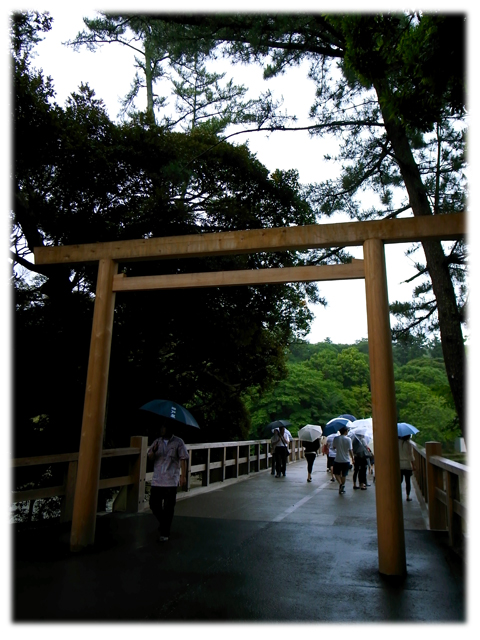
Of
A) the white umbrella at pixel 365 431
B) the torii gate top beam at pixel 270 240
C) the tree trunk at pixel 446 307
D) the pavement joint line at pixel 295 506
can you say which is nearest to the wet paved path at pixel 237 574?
the pavement joint line at pixel 295 506

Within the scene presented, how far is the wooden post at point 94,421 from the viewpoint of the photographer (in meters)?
5.24

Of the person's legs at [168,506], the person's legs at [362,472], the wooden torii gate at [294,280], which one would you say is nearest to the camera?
the wooden torii gate at [294,280]

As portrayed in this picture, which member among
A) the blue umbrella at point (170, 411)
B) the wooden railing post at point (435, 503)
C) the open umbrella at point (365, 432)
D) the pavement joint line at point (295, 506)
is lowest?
the pavement joint line at point (295, 506)

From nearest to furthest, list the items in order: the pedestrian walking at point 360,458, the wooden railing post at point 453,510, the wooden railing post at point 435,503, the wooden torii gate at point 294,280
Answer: the wooden torii gate at point 294,280 → the wooden railing post at point 453,510 → the wooden railing post at point 435,503 → the pedestrian walking at point 360,458

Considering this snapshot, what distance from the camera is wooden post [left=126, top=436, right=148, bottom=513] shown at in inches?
302

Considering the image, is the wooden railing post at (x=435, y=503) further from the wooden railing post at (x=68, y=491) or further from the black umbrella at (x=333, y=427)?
the black umbrella at (x=333, y=427)

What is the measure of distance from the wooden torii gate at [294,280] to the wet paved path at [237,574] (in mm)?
475

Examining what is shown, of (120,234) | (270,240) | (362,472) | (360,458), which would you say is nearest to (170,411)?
(270,240)

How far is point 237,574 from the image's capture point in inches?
171

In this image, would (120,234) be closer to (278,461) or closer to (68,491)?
(68,491)

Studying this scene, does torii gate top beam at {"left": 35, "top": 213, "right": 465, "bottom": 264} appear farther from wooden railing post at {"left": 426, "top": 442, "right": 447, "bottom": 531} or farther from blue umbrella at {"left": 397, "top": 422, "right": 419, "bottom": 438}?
blue umbrella at {"left": 397, "top": 422, "right": 419, "bottom": 438}

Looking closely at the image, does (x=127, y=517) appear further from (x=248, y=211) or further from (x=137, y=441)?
(x=248, y=211)

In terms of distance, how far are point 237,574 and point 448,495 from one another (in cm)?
302

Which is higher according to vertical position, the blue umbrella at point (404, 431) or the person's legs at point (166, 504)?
the blue umbrella at point (404, 431)
